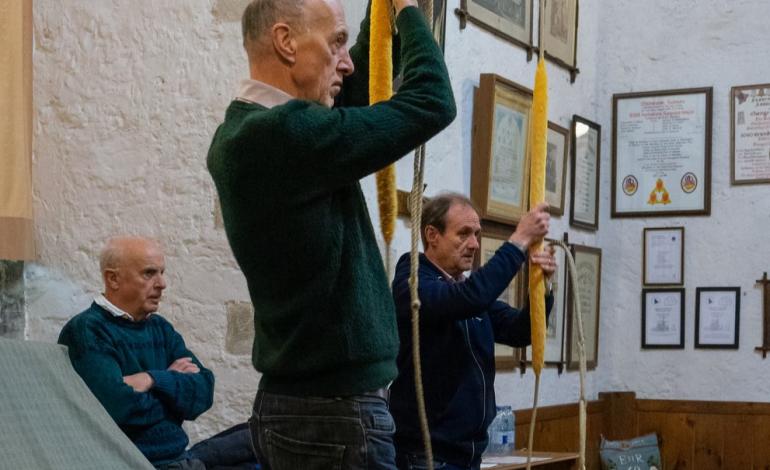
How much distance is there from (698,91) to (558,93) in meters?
0.89

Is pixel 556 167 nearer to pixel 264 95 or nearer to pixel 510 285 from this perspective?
pixel 510 285

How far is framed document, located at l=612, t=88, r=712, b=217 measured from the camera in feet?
20.8

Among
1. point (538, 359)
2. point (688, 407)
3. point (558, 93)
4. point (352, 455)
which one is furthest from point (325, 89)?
point (688, 407)

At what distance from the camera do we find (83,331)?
3.19m

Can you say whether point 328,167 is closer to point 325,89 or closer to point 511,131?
point 325,89

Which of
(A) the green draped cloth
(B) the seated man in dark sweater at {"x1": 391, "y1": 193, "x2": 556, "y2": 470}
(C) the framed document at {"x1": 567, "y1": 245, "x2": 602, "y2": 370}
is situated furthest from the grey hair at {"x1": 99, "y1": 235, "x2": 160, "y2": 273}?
(C) the framed document at {"x1": 567, "y1": 245, "x2": 602, "y2": 370}

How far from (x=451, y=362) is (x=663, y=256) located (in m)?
3.41

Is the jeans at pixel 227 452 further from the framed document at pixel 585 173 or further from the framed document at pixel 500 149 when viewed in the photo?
the framed document at pixel 585 173

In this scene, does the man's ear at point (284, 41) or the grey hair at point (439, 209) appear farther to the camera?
the grey hair at point (439, 209)

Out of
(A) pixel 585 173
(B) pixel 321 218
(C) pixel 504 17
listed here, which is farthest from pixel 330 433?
(A) pixel 585 173

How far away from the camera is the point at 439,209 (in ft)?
11.1

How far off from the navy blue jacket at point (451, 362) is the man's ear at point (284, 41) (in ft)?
4.23

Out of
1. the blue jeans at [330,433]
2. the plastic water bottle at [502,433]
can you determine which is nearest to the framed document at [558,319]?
the plastic water bottle at [502,433]

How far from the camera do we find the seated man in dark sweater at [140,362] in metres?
3.13
